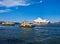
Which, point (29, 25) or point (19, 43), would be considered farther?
point (29, 25)

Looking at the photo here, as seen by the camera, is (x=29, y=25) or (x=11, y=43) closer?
(x=11, y=43)

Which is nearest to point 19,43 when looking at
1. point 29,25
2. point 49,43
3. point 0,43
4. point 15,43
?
point 15,43

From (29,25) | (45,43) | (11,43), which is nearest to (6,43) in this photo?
(11,43)

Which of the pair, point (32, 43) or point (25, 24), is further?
point (25, 24)

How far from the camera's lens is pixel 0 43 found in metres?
17.4

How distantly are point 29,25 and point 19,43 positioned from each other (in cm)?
4365

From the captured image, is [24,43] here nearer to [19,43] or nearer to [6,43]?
[19,43]

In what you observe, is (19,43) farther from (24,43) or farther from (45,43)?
(45,43)

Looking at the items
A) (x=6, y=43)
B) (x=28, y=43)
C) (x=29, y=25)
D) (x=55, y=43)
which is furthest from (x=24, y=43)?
(x=29, y=25)

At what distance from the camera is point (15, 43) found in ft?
57.3

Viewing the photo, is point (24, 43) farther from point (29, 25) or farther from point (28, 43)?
point (29, 25)

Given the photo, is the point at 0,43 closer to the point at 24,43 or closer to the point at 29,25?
the point at 24,43

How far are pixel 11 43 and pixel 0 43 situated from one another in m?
1.15

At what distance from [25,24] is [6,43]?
45.1 meters
